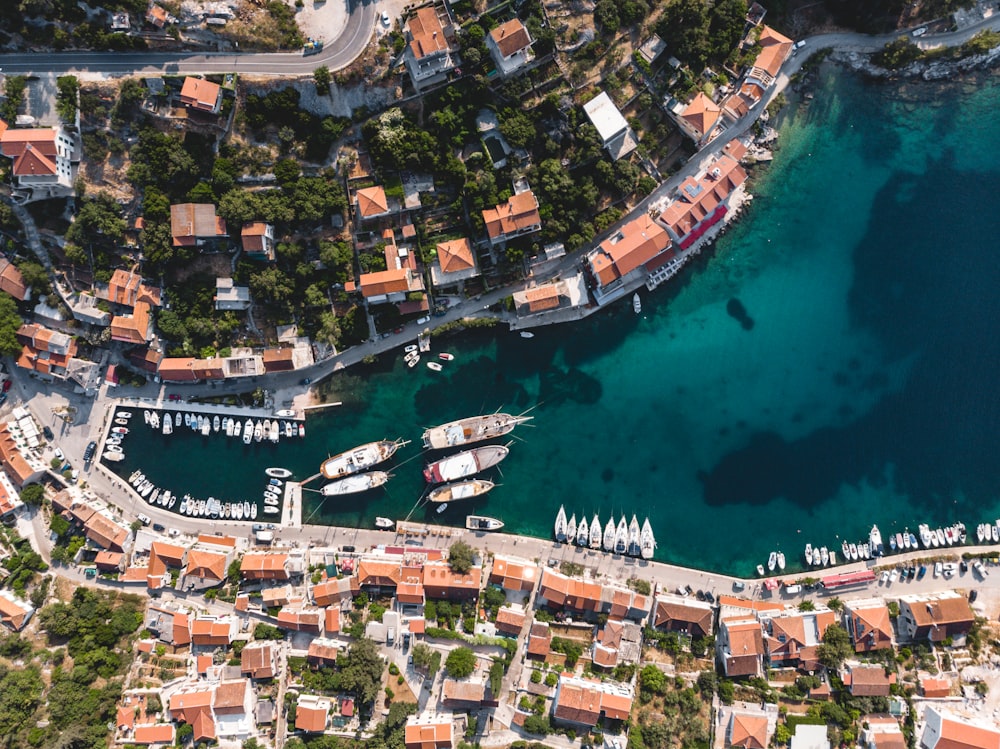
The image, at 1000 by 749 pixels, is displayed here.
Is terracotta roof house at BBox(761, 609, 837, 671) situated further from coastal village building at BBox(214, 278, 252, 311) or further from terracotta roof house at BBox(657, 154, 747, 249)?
coastal village building at BBox(214, 278, 252, 311)

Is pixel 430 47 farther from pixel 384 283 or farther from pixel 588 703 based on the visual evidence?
pixel 588 703

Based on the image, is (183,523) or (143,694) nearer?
(143,694)

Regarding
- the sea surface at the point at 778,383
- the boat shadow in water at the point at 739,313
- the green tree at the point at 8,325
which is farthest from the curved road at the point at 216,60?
the boat shadow in water at the point at 739,313

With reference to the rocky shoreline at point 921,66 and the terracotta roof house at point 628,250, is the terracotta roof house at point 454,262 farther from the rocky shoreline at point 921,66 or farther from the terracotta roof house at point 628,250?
the rocky shoreline at point 921,66

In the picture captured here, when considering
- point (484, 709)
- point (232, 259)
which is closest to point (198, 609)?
point (484, 709)

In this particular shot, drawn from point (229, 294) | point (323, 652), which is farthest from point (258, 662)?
point (229, 294)

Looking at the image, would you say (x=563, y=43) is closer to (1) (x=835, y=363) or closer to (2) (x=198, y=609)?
(1) (x=835, y=363)
